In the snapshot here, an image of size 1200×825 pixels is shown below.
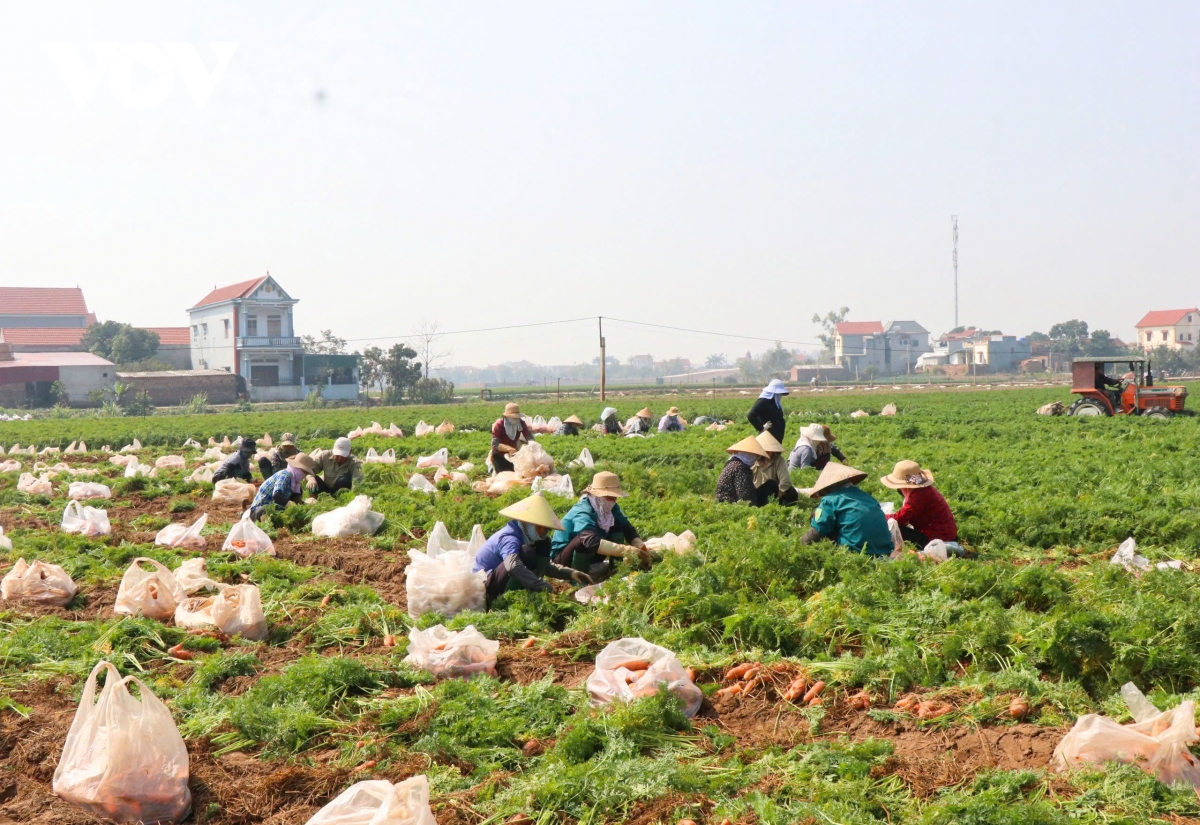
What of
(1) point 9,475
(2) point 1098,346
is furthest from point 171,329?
(2) point 1098,346

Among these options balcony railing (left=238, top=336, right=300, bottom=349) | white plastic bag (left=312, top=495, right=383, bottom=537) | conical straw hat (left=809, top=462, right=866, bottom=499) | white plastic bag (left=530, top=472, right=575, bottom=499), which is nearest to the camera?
conical straw hat (left=809, top=462, right=866, bottom=499)

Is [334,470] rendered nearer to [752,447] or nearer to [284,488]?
[284,488]

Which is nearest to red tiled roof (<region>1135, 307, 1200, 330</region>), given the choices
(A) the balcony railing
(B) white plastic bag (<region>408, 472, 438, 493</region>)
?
(A) the balcony railing

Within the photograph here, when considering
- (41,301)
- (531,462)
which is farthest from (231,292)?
(531,462)

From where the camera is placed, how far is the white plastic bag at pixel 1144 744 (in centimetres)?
447

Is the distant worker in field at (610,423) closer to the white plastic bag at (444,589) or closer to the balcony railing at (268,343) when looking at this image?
the white plastic bag at (444,589)

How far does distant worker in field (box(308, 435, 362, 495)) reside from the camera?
547 inches

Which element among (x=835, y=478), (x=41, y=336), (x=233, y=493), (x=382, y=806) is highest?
(x=41, y=336)

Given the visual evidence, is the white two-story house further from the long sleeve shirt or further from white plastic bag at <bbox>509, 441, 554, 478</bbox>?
the long sleeve shirt

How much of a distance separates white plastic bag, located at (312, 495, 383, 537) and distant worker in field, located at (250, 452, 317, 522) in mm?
955

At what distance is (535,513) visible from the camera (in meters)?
8.30

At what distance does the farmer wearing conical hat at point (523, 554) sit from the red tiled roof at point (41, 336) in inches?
3056

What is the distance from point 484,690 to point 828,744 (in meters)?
2.13

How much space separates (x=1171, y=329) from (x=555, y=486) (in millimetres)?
127964
